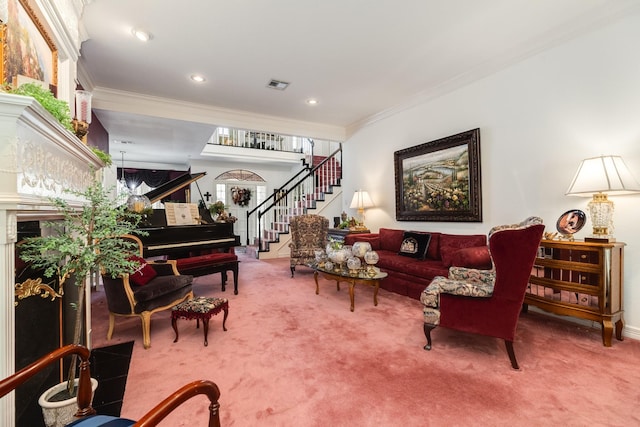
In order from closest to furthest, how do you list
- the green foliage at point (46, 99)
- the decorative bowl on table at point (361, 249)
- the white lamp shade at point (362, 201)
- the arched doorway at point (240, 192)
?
the green foliage at point (46, 99)
the decorative bowl on table at point (361, 249)
the white lamp shade at point (362, 201)
the arched doorway at point (240, 192)

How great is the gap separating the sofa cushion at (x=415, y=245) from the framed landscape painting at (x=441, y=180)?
0.43m

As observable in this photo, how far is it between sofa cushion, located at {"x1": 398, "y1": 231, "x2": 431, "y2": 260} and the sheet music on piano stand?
3142 mm

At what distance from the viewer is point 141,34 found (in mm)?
2881

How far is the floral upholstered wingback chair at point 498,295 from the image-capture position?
2008mm

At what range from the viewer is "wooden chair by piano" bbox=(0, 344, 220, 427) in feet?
2.60

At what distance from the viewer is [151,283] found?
8.82 ft

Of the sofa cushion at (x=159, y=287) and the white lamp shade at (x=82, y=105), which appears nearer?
the white lamp shade at (x=82, y=105)

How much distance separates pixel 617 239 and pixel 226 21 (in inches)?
167

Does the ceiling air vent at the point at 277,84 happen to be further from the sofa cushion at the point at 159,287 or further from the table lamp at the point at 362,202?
the sofa cushion at the point at 159,287

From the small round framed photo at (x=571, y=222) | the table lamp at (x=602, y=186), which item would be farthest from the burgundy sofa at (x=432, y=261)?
the table lamp at (x=602, y=186)

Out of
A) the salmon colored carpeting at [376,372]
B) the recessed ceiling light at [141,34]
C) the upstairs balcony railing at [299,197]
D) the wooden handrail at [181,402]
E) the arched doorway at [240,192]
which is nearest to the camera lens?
the wooden handrail at [181,402]

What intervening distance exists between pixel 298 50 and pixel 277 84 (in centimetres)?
92

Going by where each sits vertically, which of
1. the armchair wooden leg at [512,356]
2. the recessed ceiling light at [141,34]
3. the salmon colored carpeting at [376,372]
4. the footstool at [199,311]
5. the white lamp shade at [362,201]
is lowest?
the salmon colored carpeting at [376,372]

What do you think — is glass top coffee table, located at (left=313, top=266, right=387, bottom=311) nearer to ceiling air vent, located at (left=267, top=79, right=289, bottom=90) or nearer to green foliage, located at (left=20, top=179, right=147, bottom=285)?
green foliage, located at (left=20, top=179, right=147, bottom=285)
